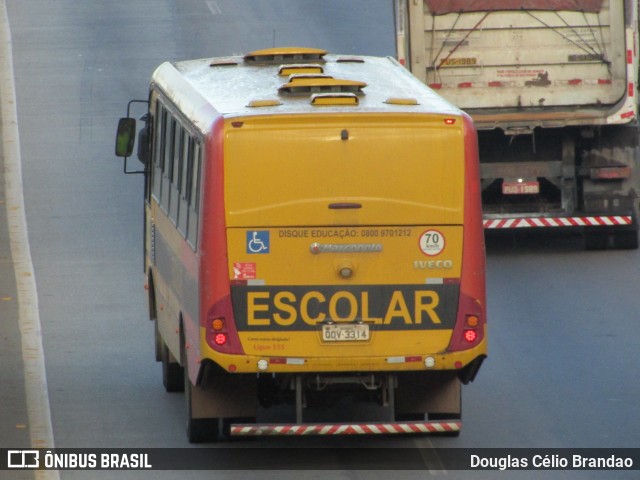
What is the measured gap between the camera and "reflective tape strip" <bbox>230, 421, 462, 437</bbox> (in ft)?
44.7

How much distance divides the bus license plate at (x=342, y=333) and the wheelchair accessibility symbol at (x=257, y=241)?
725mm

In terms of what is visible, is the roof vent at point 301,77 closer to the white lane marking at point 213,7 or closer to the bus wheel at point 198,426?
the bus wheel at point 198,426

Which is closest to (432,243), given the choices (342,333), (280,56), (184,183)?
(342,333)

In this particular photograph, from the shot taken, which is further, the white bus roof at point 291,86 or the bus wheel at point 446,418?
the bus wheel at point 446,418

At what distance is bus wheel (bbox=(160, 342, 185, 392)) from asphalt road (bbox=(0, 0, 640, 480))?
0.44ft

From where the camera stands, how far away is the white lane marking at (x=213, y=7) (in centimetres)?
3856

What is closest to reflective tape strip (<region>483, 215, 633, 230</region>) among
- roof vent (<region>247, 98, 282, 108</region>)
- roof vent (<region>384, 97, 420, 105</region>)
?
roof vent (<region>384, 97, 420, 105</region>)

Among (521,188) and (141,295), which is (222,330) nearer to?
(141,295)

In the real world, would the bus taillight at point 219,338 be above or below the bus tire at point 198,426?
above

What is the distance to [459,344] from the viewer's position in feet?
44.8

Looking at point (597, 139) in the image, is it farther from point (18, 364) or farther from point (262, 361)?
point (262, 361)

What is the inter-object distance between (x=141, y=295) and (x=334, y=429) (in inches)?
298

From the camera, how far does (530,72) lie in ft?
75.1

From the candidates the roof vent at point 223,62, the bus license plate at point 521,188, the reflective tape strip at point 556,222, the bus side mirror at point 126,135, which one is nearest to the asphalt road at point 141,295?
the reflective tape strip at point 556,222
